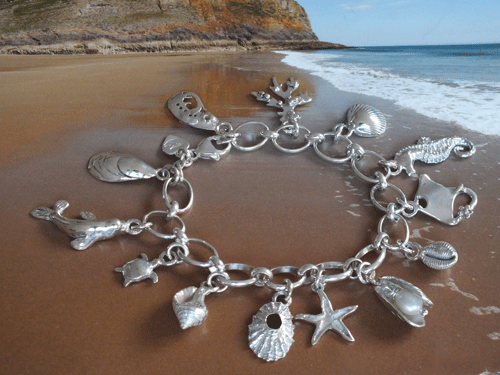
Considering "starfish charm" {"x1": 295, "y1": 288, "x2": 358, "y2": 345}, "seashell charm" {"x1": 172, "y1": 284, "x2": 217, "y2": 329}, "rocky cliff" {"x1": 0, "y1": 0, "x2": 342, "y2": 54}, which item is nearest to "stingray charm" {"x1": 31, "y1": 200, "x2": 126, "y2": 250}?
"seashell charm" {"x1": 172, "y1": 284, "x2": 217, "y2": 329}

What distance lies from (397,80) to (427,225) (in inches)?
61.8

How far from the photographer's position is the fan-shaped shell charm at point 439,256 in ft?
2.32

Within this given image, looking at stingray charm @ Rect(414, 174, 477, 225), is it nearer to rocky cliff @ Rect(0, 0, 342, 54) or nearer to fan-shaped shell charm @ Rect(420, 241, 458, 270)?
fan-shaped shell charm @ Rect(420, 241, 458, 270)

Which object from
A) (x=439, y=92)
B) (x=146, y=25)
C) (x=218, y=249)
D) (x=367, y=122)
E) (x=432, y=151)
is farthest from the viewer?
(x=146, y=25)

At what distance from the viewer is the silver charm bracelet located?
61cm

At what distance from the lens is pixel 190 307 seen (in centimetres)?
60

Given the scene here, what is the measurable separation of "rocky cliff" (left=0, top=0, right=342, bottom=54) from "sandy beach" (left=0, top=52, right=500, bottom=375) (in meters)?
5.37

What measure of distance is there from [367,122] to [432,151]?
26 cm

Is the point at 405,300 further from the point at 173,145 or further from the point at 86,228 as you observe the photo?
the point at 173,145

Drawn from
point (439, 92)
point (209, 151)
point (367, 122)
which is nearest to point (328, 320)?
point (209, 151)

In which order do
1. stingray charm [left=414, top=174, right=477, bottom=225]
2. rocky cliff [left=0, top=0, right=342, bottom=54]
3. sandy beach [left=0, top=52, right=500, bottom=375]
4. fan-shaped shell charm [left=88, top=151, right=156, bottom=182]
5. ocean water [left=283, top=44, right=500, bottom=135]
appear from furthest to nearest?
rocky cliff [left=0, top=0, right=342, bottom=54] < ocean water [left=283, top=44, right=500, bottom=135] < fan-shaped shell charm [left=88, top=151, right=156, bottom=182] < stingray charm [left=414, top=174, right=477, bottom=225] < sandy beach [left=0, top=52, right=500, bottom=375]

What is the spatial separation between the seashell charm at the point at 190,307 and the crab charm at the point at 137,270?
9cm

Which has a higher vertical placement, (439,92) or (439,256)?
(439,92)

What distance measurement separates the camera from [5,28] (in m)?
5.37
